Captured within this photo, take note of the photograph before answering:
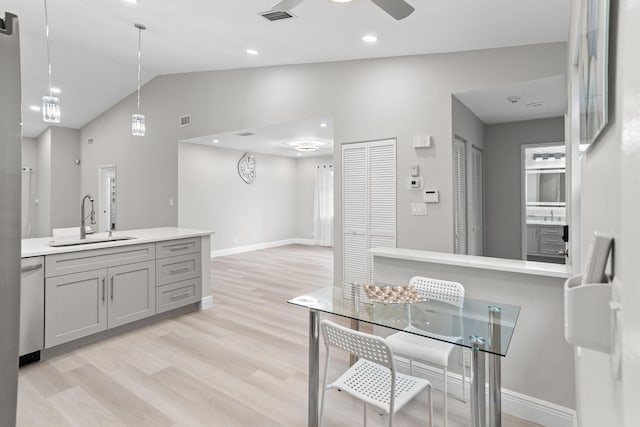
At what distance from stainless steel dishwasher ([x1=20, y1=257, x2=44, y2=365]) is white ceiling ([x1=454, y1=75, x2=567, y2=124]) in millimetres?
4100

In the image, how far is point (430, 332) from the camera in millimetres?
1631

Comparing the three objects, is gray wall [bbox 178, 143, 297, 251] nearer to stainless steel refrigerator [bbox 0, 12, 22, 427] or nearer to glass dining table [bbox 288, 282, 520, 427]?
glass dining table [bbox 288, 282, 520, 427]

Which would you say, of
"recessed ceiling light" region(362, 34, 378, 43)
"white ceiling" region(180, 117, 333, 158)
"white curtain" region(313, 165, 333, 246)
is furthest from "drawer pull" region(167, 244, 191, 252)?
"white curtain" region(313, 165, 333, 246)

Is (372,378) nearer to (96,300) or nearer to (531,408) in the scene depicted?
(531,408)

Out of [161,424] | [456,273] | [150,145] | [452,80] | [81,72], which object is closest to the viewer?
[161,424]

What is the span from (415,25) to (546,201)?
385cm

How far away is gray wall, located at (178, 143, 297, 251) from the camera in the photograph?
6.71 m

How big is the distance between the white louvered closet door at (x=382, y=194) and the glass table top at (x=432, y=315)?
188cm

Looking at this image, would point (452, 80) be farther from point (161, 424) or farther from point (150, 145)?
point (150, 145)

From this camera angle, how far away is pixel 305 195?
382 inches

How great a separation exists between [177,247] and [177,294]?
517 mm

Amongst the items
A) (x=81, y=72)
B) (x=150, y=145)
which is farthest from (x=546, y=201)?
(x=81, y=72)

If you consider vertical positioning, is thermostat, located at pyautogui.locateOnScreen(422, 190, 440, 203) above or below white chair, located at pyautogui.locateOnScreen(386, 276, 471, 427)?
above

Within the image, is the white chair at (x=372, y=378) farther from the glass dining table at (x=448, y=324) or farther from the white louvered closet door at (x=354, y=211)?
the white louvered closet door at (x=354, y=211)
